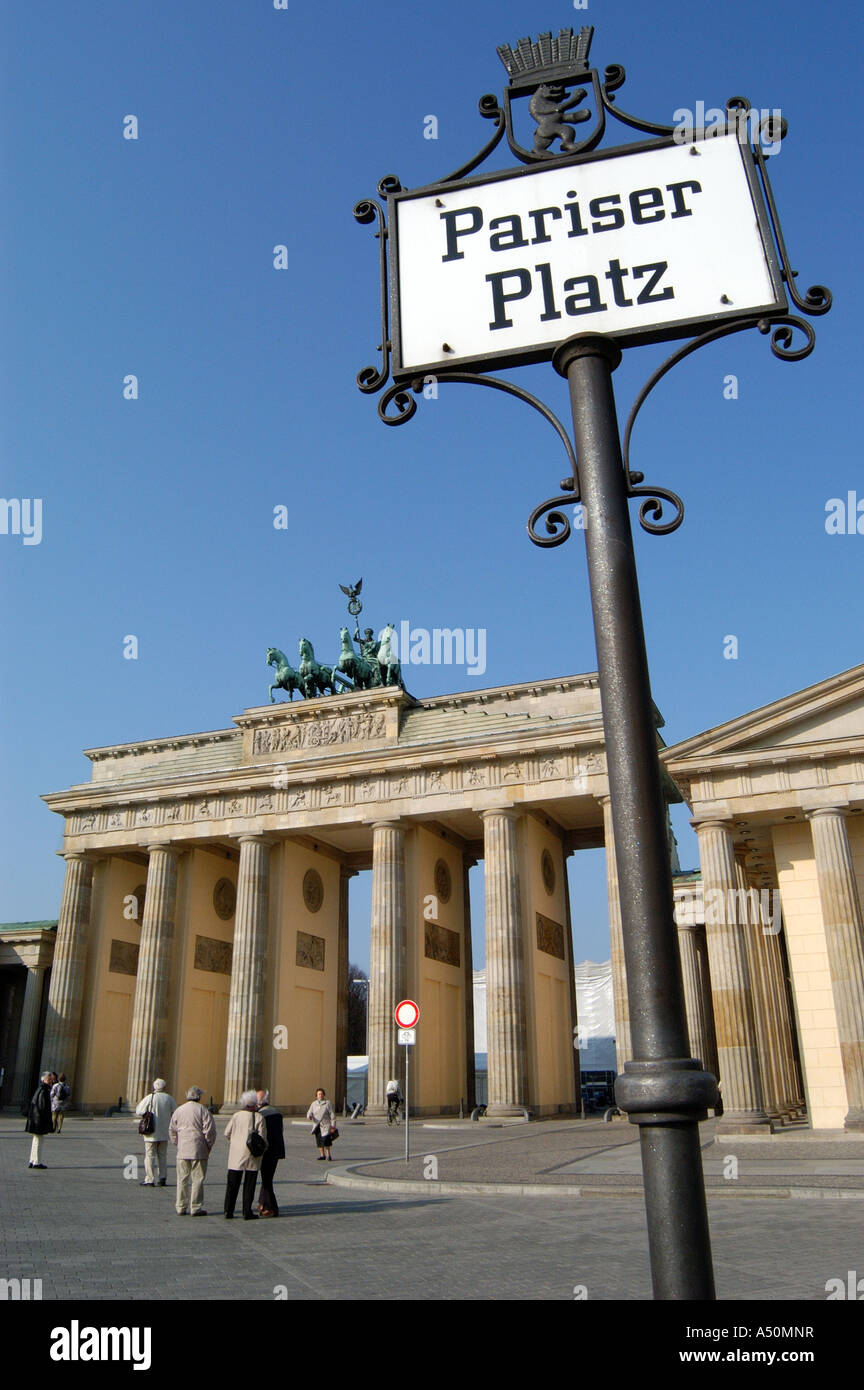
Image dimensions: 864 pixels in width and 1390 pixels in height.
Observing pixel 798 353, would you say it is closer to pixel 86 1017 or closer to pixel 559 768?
pixel 559 768

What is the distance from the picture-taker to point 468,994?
48625mm

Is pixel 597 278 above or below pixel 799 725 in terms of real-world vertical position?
below

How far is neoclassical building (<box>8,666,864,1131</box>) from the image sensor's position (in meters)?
40.2

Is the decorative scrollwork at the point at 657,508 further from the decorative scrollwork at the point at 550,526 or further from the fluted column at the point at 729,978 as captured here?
the fluted column at the point at 729,978

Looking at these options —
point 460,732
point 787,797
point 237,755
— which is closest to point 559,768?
point 460,732

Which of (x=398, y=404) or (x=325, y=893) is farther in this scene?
(x=325, y=893)

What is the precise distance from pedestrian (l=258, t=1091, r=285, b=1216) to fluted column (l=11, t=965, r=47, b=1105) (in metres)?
38.6

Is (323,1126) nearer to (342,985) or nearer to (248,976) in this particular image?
(248,976)

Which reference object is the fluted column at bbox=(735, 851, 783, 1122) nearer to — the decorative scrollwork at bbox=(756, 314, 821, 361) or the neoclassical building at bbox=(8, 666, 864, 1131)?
the neoclassical building at bbox=(8, 666, 864, 1131)

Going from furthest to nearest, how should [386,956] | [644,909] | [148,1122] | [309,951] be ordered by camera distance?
[309,951]
[386,956]
[148,1122]
[644,909]

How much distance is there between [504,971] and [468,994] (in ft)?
29.7

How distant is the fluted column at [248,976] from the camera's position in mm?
43250

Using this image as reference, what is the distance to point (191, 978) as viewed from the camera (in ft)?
161

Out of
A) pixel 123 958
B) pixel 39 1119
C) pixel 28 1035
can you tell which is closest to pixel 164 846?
pixel 123 958
